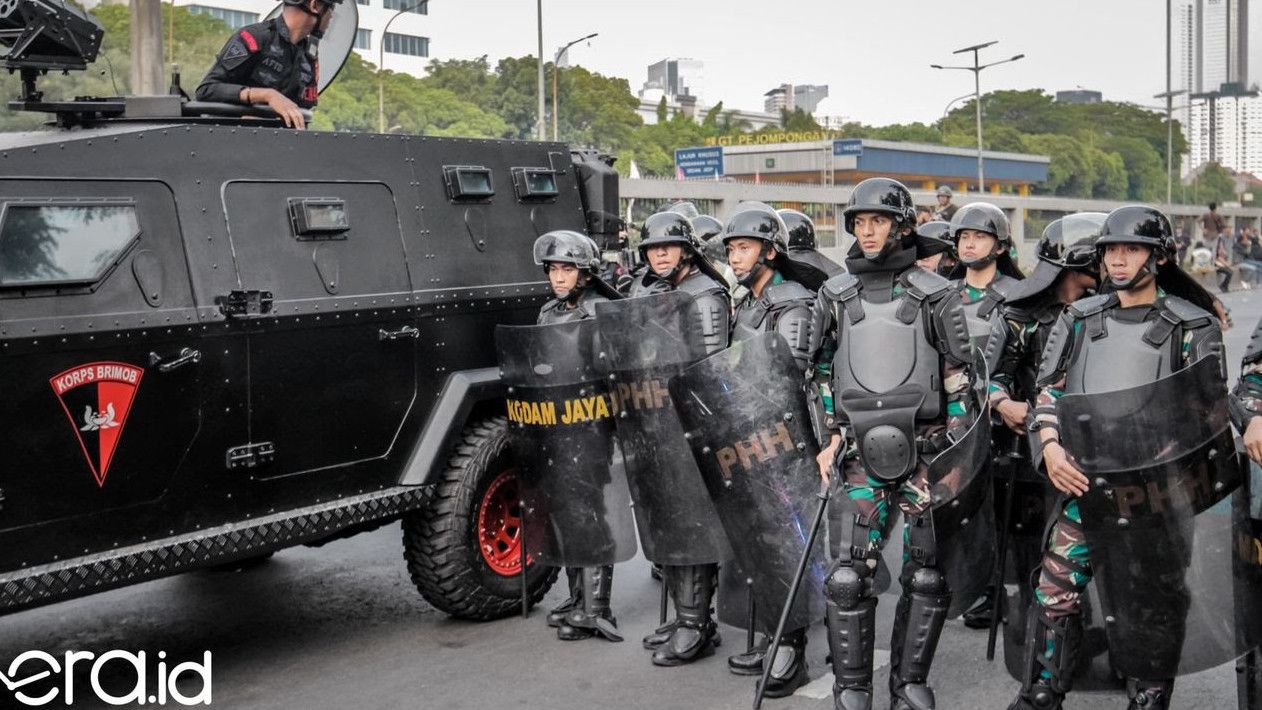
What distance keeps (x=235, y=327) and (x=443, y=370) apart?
1.27 meters

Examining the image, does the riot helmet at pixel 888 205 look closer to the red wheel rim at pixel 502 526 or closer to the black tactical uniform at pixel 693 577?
the black tactical uniform at pixel 693 577

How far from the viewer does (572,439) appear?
680 centimetres

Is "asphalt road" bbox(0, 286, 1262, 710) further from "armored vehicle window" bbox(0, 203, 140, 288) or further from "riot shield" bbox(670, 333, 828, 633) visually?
"armored vehicle window" bbox(0, 203, 140, 288)

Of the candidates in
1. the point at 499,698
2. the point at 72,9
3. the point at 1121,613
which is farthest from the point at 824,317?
the point at 72,9

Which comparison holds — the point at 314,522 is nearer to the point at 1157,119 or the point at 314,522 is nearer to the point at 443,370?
the point at 443,370

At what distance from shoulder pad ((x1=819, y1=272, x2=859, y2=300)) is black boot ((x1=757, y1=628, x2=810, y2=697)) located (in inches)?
56.4

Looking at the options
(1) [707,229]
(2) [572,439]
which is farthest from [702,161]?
(2) [572,439]

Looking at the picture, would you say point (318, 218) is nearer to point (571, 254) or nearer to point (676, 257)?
point (571, 254)

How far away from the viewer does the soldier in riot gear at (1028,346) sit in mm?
6449

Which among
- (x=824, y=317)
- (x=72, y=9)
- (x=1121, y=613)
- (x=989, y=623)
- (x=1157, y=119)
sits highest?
(x=1157, y=119)

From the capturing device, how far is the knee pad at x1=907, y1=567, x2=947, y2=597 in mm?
5367

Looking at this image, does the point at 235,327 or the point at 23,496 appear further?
the point at 235,327

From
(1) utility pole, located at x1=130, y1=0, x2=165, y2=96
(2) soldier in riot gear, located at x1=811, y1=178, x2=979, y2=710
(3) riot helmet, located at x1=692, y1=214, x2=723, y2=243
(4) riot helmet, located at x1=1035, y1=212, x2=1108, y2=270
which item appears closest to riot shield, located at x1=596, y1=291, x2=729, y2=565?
(2) soldier in riot gear, located at x1=811, y1=178, x2=979, y2=710

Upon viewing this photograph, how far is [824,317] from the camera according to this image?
5.67 meters
